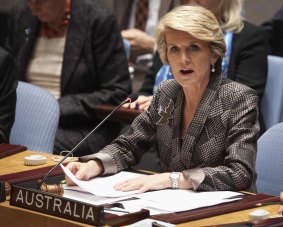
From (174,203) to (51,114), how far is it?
1.33 meters

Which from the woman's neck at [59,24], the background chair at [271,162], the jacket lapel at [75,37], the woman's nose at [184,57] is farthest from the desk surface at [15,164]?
the woman's neck at [59,24]

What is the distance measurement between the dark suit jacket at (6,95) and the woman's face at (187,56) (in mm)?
955

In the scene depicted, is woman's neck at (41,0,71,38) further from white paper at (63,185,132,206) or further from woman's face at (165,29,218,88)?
white paper at (63,185,132,206)

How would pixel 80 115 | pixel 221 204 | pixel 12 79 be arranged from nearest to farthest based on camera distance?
pixel 221 204 < pixel 12 79 < pixel 80 115

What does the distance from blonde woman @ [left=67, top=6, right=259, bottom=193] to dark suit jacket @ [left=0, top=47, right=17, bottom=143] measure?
2.35 feet

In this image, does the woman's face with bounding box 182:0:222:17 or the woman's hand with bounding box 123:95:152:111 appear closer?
the woman's hand with bounding box 123:95:152:111

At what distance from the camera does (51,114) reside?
3816 millimetres

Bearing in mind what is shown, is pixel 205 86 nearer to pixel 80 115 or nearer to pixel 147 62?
pixel 80 115

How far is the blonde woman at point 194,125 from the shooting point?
9.32 feet

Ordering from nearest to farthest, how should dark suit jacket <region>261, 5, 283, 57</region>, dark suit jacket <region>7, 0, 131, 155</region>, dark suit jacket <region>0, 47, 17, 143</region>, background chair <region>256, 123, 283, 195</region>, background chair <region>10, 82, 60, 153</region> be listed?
background chair <region>256, 123, 283, 195</region>, dark suit jacket <region>0, 47, 17, 143</region>, background chair <region>10, 82, 60, 153</region>, dark suit jacket <region>7, 0, 131, 155</region>, dark suit jacket <region>261, 5, 283, 57</region>

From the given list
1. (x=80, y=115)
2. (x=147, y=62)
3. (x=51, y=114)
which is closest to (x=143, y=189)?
(x=51, y=114)

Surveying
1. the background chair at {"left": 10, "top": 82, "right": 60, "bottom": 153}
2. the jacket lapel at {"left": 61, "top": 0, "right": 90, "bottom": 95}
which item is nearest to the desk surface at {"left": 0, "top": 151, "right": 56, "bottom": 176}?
the background chair at {"left": 10, "top": 82, "right": 60, "bottom": 153}

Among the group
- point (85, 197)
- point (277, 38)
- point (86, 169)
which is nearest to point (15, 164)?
point (86, 169)

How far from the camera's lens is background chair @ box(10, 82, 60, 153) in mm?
3820
